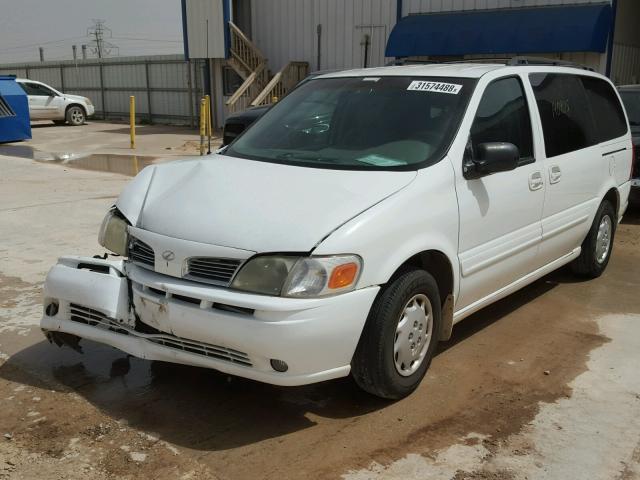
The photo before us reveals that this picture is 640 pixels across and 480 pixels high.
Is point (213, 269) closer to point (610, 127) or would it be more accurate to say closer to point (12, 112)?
point (610, 127)

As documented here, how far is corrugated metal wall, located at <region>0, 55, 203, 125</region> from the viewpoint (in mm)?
25969

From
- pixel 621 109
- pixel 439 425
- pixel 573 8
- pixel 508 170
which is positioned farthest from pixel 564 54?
pixel 439 425

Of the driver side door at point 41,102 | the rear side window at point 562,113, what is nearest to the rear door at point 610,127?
the rear side window at point 562,113

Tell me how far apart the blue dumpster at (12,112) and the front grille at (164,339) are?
15394mm

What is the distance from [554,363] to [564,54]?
13790 mm

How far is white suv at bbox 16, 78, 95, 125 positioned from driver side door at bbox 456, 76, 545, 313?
2093cm

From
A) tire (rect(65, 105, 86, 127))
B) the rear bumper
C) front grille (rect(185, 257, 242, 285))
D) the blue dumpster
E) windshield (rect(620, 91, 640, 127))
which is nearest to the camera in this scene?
front grille (rect(185, 257, 242, 285))

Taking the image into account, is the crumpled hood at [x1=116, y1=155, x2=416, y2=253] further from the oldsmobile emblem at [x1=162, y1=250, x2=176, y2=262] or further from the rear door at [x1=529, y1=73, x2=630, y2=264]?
the rear door at [x1=529, y1=73, x2=630, y2=264]

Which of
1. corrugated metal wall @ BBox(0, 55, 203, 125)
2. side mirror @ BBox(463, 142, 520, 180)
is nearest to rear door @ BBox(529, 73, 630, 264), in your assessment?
side mirror @ BBox(463, 142, 520, 180)

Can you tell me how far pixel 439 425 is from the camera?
344 centimetres

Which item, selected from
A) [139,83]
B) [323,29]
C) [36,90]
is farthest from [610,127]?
[139,83]

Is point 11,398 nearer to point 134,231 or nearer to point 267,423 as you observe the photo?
point 134,231

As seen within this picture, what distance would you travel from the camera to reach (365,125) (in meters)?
4.20

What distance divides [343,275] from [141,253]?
1.10m
